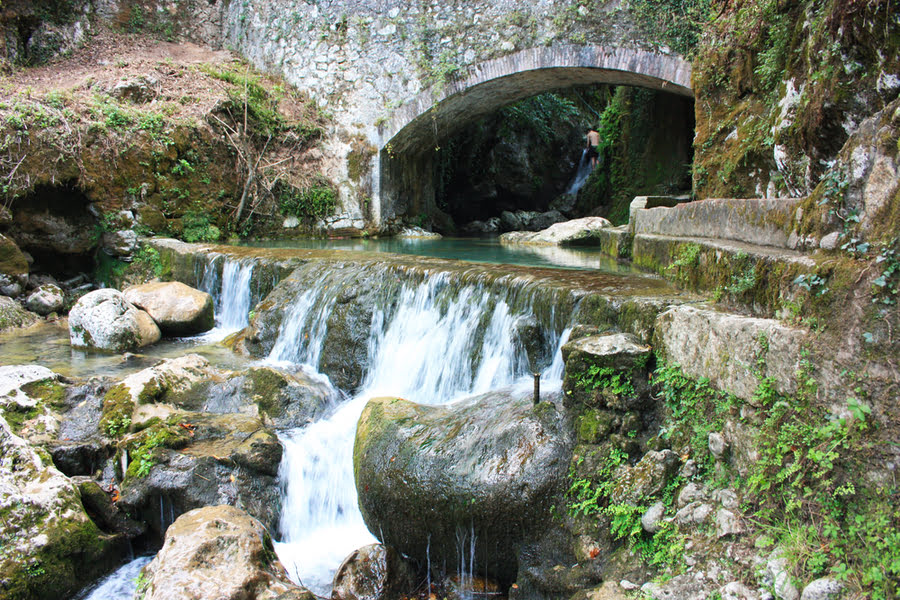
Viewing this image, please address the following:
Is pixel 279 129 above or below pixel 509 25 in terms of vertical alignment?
below

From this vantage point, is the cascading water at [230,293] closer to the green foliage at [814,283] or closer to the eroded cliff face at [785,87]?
the eroded cliff face at [785,87]

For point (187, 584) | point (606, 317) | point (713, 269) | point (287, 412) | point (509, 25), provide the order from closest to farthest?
1. point (187, 584)
2. point (713, 269)
3. point (606, 317)
4. point (287, 412)
5. point (509, 25)

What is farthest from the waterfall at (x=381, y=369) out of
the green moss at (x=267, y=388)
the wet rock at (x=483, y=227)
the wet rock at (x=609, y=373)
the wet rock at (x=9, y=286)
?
the wet rock at (x=483, y=227)

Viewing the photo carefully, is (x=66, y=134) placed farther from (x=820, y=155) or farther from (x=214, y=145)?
(x=820, y=155)

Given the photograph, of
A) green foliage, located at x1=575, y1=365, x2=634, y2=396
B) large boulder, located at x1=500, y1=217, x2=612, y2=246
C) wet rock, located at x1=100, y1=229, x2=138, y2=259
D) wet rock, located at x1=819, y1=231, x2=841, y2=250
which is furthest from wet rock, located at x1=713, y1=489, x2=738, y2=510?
wet rock, located at x1=100, y1=229, x2=138, y2=259

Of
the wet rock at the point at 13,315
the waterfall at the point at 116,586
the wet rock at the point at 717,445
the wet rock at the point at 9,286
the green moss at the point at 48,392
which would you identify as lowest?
the waterfall at the point at 116,586

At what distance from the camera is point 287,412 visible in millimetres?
4566

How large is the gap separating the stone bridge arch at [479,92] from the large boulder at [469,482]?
712 centimetres

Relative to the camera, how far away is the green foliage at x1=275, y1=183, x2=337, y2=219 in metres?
11.1

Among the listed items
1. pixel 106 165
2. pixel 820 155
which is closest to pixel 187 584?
pixel 820 155

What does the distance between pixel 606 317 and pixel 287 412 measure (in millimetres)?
2597

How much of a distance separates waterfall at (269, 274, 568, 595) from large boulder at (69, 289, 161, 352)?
61.2 inches

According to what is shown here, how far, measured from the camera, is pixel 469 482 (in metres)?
2.95

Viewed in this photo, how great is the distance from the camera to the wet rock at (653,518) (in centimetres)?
245
